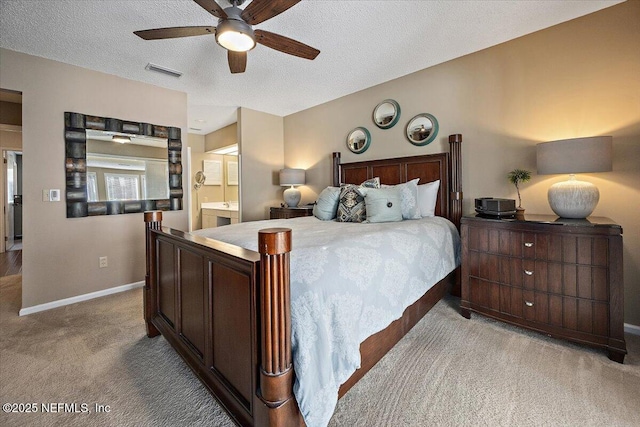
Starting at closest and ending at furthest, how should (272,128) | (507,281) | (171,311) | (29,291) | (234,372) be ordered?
1. (234,372)
2. (171,311)
3. (507,281)
4. (29,291)
5. (272,128)

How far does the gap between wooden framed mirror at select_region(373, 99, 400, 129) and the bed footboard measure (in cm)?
289

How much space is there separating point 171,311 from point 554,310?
2823mm

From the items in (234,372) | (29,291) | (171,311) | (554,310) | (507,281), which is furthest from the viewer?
(29,291)

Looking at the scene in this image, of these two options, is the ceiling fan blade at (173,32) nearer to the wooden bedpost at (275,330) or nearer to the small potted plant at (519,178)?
the wooden bedpost at (275,330)

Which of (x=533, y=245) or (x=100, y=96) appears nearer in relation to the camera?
(x=533, y=245)

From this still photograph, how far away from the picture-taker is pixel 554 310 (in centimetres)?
203

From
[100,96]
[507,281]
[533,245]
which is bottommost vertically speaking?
[507,281]

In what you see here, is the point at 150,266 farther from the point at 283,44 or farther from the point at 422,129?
the point at 422,129

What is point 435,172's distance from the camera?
3.17m

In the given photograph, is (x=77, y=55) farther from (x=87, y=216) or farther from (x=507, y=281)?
(x=507, y=281)

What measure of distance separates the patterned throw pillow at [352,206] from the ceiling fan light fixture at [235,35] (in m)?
1.61

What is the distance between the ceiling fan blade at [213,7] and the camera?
64.7 inches

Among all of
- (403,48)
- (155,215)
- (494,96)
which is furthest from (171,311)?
(494,96)

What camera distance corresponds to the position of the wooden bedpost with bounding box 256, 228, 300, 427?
979 millimetres
